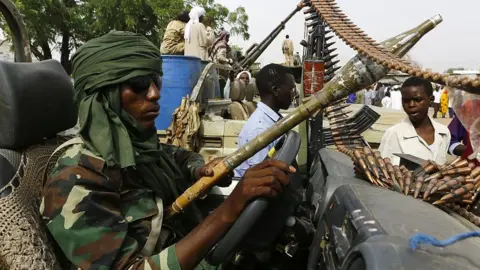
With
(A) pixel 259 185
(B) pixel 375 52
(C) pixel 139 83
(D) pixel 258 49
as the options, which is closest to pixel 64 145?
(C) pixel 139 83

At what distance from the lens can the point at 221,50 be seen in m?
9.31

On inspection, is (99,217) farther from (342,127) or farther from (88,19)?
(88,19)

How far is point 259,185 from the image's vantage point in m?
1.57

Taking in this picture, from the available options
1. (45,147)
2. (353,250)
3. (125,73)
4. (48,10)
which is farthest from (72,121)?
(48,10)

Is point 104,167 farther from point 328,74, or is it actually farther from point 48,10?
point 48,10

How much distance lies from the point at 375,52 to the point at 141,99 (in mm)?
855

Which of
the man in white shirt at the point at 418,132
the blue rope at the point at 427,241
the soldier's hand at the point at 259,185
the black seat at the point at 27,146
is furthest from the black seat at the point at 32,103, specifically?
the man in white shirt at the point at 418,132

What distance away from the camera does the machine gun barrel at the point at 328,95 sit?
5.40 feet

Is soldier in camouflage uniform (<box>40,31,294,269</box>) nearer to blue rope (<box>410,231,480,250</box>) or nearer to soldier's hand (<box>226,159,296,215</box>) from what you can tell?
soldier's hand (<box>226,159,296,215</box>)

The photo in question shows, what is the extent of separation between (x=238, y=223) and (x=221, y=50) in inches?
314

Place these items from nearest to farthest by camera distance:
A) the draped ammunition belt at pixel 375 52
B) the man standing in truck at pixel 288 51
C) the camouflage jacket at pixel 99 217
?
the draped ammunition belt at pixel 375 52 < the camouflage jacket at pixel 99 217 < the man standing in truck at pixel 288 51

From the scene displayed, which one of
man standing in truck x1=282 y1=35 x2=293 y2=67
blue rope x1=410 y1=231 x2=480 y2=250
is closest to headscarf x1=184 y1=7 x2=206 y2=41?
blue rope x1=410 y1=231 x2=480 y2=250

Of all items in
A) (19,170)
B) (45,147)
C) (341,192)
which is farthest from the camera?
(45,147)

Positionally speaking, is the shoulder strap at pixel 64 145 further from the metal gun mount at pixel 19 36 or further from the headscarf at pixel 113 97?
the metal gun mount at pixel 19 36
